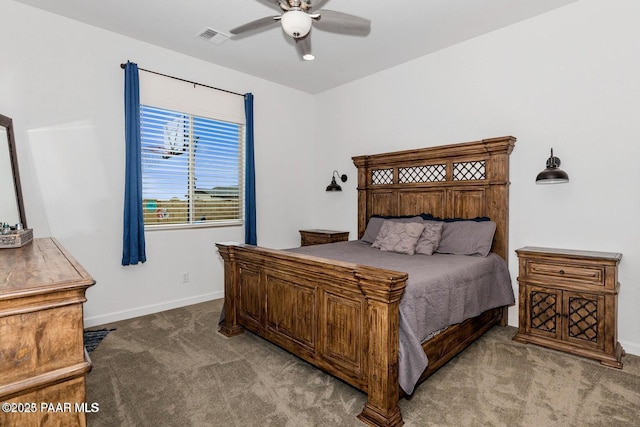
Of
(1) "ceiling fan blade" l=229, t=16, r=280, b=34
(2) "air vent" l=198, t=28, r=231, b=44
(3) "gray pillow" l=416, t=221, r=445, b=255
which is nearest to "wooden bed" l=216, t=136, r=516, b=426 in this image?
(3) "gray pillow" l=416, t=221, r=445, b=255

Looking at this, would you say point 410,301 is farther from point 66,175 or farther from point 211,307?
point 66,175

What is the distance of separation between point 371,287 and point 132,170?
2915mm

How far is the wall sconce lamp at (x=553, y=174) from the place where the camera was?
2.79 metres

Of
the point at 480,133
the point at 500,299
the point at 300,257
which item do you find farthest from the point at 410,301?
the point at 480,133

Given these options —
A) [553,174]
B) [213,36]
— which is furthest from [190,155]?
[553,174]

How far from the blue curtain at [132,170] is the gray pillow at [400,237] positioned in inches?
101

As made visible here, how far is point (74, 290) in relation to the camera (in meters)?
1.08

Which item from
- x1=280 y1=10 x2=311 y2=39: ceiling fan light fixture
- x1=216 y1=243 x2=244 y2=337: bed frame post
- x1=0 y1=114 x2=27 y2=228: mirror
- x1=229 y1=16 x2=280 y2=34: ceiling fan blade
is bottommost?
x1=216 y1=243 x2=244 y2=337: bed frame post

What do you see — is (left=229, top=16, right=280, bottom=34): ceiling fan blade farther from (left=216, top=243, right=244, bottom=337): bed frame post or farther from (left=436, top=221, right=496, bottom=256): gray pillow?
(left=436, top=221, right=496, bottom=256): gray pillow

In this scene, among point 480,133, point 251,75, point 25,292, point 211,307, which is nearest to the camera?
point 25,292

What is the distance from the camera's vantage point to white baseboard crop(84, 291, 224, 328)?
3.36 m

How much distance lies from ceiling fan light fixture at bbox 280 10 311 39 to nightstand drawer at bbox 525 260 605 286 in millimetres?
2632

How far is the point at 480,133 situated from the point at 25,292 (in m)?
3.83

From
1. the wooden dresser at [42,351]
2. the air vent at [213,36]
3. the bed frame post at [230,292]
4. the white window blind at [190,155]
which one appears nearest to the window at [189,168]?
the white window blind at [190,155]
